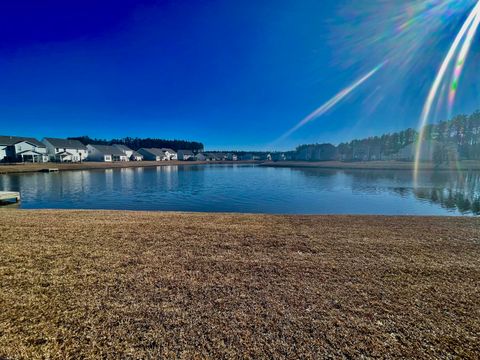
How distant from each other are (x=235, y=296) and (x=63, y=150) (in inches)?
3324

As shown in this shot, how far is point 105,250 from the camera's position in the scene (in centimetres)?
500

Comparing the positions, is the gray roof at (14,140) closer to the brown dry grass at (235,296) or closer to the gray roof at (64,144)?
the gray roof at (64,144)

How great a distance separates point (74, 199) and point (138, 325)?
18.7 meters

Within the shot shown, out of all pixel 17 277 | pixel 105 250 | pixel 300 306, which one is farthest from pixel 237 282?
pixel 17 277

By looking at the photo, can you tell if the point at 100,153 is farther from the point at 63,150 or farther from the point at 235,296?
A: the point at 235,296

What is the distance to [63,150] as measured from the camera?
221 feet

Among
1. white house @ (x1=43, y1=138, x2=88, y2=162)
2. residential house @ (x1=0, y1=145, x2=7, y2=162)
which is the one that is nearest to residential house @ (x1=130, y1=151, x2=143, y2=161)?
white house @ (x1=43, y1=138, x2=88, y2=162)

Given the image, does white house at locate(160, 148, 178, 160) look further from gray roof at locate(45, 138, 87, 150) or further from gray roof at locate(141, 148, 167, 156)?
gray roof at locate(45, 138, 87, 150)

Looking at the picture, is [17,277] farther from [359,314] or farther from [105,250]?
[359,314]

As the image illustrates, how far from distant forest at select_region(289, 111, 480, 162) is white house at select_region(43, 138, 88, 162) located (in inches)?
3824

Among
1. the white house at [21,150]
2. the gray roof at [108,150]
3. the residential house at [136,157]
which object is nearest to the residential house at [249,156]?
the residential house at [136,157]

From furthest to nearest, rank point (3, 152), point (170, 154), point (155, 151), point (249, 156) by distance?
point (249, 156), point (170, 154), point (155, 151), point (3, 152)

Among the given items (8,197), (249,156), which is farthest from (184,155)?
(8,197)

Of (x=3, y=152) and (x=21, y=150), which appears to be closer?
(x=3, y=152)
